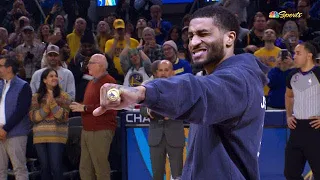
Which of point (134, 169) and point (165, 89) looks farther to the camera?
point (134, 169)

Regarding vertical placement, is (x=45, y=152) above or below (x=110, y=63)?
below

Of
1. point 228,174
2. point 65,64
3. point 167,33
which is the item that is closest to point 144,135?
point 65,64

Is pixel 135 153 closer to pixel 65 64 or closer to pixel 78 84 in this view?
pixel 78 84

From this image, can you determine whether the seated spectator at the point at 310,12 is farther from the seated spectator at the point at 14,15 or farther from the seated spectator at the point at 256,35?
the seated spectator at the point at 14,15

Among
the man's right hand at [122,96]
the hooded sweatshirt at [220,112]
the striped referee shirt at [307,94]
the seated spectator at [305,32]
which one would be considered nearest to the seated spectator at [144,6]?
the seated spectator at [305,32]

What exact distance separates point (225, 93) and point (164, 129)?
608cm

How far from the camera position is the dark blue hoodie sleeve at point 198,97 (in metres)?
2.41

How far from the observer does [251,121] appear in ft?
9.42

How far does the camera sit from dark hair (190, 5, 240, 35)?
288 centimetres

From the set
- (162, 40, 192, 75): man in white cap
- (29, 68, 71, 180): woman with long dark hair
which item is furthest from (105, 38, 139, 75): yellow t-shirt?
(29, 68, 71, 180): woman with long dark hair

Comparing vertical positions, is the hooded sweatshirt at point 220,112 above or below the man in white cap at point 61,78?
above

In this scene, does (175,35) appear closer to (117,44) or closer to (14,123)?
(117,44)

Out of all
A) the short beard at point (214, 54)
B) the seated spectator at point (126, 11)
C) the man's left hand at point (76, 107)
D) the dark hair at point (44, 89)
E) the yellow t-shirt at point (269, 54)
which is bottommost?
the man's left hand at point (76, 107)

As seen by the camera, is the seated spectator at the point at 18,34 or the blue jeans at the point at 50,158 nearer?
the blue jeans at the point at 50,158
